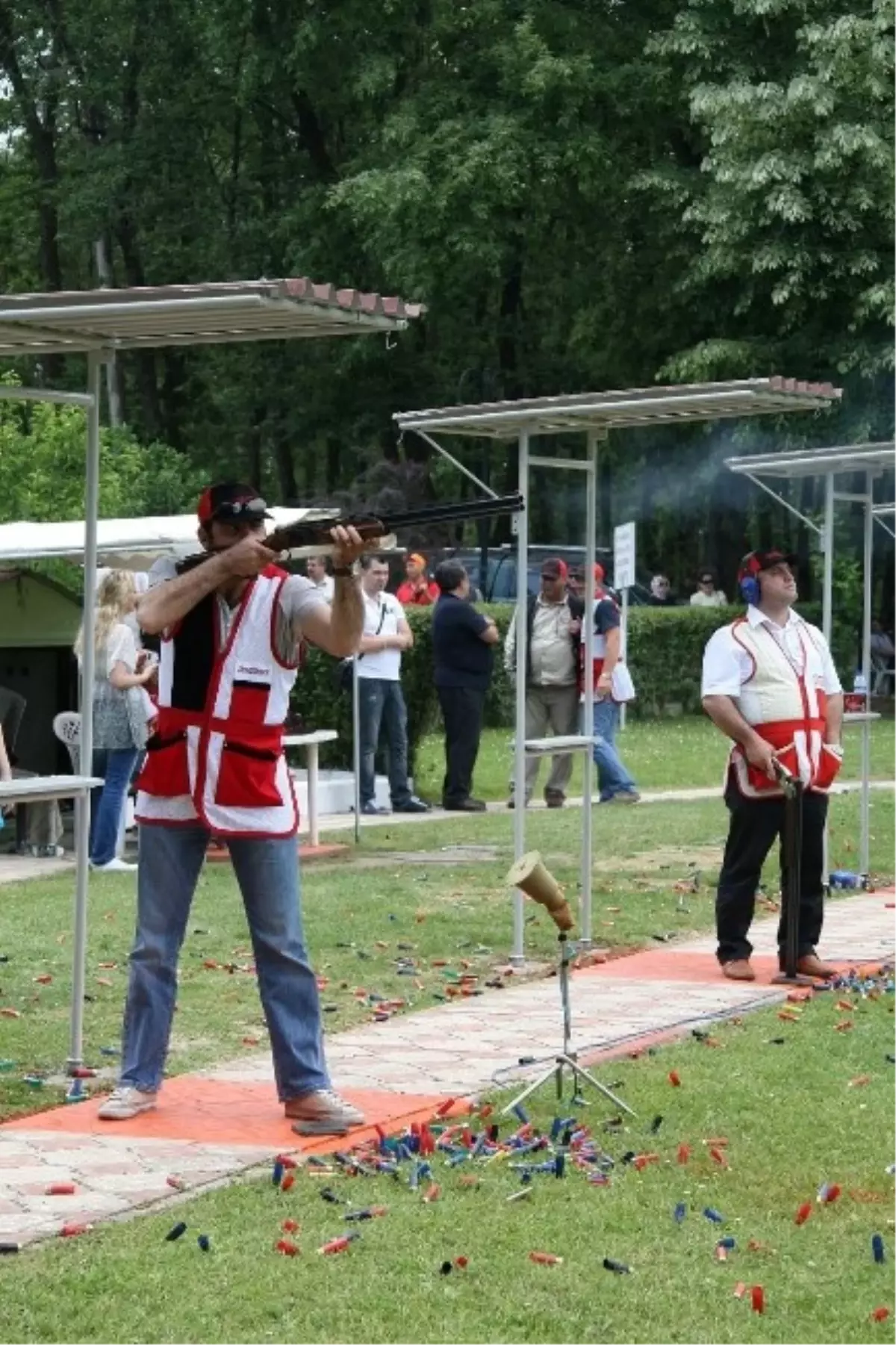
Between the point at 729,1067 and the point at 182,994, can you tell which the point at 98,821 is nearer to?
the point at 182,994

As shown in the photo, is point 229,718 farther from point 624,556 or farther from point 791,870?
point 624,556

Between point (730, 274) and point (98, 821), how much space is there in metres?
21.4

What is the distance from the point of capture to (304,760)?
2022cm

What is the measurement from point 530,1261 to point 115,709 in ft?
31.4

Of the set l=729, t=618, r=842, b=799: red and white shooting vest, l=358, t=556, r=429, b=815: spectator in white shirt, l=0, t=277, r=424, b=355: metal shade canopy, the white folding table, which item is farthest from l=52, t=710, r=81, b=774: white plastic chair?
l=0, t=277, r=424, b=355: metal shade canopy

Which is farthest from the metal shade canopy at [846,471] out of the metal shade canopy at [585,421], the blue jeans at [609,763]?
the blue jeans at [609,763]

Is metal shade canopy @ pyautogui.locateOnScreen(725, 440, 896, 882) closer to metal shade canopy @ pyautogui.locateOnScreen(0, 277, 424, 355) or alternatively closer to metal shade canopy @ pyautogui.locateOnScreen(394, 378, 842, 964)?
metal shade canopy @ pyautogui.locateOnScreen(394, 378, 842, 964)

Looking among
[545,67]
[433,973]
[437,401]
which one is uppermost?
[545,67]

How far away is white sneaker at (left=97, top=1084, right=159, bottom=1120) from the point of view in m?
8.25

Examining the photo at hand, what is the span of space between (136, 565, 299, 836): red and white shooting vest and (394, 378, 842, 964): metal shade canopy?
2.87 meters

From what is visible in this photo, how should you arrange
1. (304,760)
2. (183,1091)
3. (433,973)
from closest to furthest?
1. (183,1091)
2. (433,973)
3. (304,760)

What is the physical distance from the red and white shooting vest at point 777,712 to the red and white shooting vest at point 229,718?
378 centimetres

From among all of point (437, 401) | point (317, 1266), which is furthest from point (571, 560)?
point (317, 1266)

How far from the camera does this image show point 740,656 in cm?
1149
